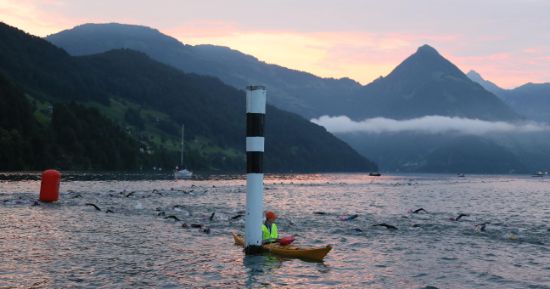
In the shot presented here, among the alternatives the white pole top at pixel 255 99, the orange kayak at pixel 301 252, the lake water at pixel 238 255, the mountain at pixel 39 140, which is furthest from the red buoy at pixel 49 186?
the mountain at pixel 39 140

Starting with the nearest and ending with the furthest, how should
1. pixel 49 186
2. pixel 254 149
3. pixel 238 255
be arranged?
pixel 254 149 < pixel 238 255 < pixel 49 186

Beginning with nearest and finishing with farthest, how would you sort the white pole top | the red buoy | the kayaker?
the white pole top
the kayaker
the red buoy

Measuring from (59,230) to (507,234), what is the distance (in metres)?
30.0

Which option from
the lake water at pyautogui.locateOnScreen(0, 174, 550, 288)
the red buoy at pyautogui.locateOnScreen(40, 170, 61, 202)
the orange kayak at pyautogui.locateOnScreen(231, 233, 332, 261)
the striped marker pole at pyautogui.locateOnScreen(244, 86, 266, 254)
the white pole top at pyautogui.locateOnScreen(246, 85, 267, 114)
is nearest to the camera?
the lake water at pyautogui.locateOnScreen(0, 174, 550, 288)

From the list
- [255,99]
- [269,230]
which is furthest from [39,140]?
[255,99]

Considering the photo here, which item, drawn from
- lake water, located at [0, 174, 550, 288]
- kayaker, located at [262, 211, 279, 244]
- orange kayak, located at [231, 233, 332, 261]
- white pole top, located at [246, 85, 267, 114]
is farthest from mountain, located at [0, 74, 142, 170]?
white pole top, located at [246, 85, 267, 114]

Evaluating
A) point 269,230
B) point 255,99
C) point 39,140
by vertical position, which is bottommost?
point 269,230

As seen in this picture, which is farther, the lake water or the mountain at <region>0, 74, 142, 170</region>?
the mountain at <region>0, 74, 142, 170</region>

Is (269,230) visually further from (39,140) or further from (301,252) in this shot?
(39,140)

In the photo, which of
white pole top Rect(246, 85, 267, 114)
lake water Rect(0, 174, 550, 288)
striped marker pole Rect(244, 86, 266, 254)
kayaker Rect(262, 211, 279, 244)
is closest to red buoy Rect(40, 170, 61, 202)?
lake water Rect(0, 174, 550, 288)

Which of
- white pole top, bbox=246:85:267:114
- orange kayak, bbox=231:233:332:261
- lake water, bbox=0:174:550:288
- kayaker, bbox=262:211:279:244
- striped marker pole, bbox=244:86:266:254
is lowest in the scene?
lake water, bbox=0:174:550:288

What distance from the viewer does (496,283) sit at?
22.4 metres

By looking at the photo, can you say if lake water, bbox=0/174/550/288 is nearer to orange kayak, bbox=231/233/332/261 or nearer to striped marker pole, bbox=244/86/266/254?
orange kayak, bbox=231/233/332/261

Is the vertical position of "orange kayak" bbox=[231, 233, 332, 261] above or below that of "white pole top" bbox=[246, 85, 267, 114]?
below
